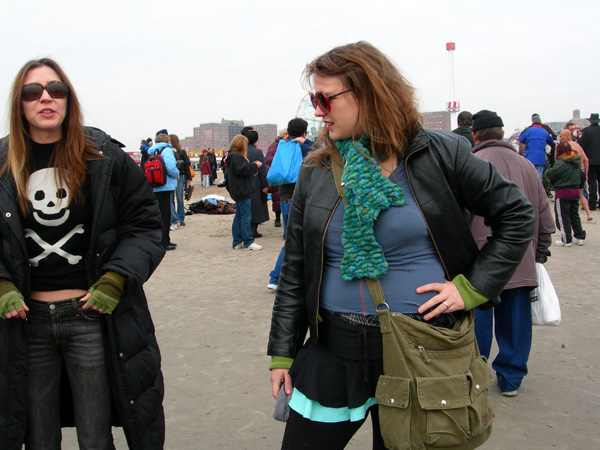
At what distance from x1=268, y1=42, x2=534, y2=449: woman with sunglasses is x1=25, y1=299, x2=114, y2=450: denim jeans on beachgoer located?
0.91 meters

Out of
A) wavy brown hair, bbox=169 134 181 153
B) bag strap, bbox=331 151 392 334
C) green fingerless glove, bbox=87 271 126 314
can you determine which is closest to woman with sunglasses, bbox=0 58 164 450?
green fingerless glove, bbox=87 271 126 314

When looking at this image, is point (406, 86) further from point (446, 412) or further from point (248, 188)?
point (248, 188)

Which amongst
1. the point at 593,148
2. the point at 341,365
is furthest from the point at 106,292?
the point at 593,148

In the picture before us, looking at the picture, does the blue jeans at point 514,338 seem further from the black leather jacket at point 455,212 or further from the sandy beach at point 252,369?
the black leather jacket at point 455,212

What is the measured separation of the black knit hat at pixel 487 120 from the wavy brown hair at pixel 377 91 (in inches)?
91.8

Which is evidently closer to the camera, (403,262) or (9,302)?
(403,262)

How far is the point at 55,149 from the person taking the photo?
8.25 feet

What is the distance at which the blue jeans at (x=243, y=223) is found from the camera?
378 inches

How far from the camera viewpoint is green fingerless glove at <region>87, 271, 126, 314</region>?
7.72 ft

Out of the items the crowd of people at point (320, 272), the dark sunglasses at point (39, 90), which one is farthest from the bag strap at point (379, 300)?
the dark sunglasses at point (39, 90)

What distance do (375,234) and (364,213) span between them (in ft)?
0.32

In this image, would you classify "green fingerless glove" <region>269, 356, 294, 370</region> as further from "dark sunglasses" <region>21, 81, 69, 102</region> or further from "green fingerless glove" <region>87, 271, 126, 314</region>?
"dark sunglasses" <region>21, 81, 69, 102</region>

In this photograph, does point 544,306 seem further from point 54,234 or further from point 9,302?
point 9,302

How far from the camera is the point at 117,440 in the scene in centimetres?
351
